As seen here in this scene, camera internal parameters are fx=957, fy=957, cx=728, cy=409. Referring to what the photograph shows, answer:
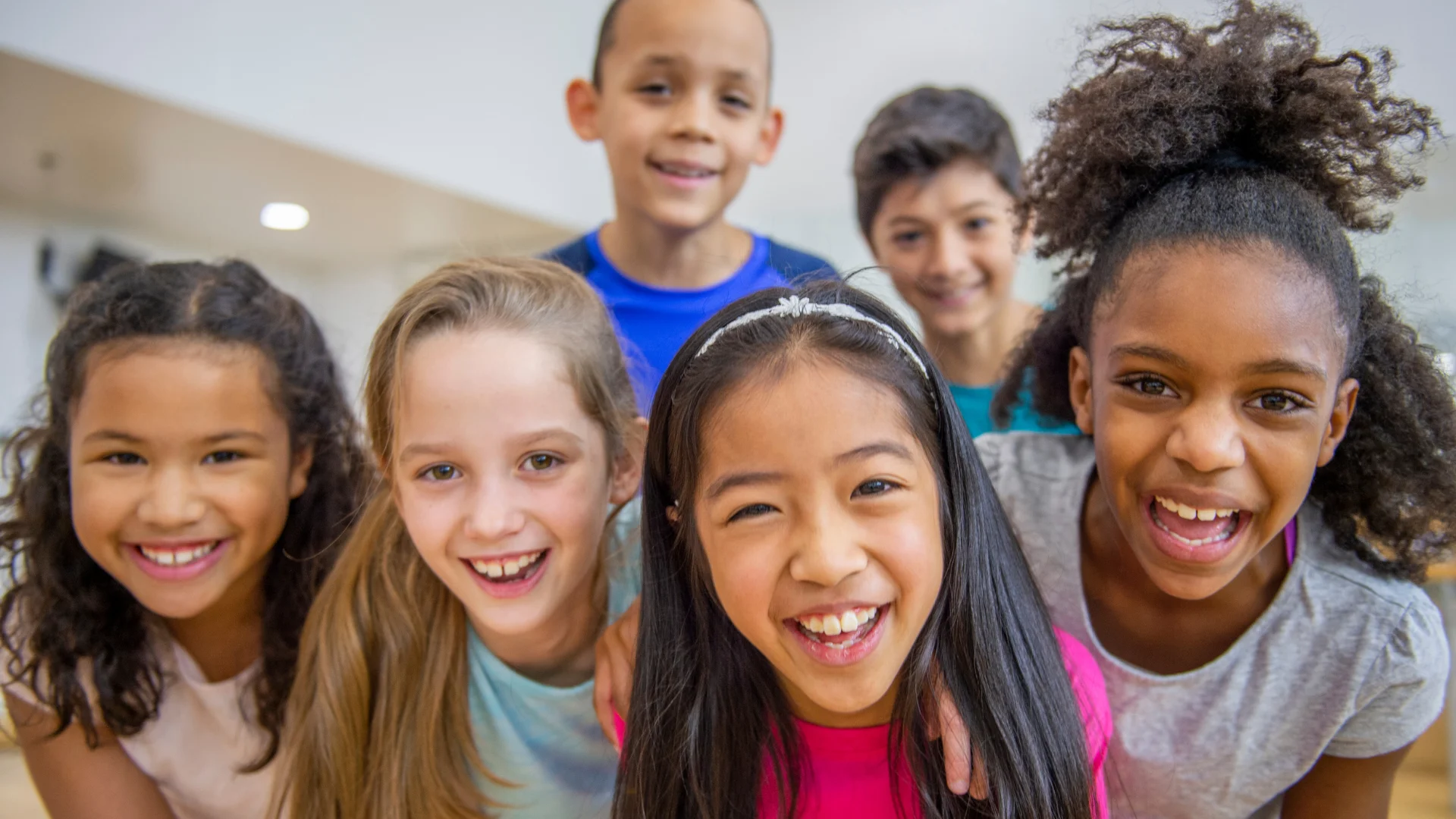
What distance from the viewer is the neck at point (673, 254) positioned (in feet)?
6.58

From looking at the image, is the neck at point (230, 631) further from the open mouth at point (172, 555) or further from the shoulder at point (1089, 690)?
the shoulder at point (1089, 690)

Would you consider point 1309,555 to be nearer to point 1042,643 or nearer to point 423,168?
point 1042,643

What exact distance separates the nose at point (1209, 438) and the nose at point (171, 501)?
4.43 ft

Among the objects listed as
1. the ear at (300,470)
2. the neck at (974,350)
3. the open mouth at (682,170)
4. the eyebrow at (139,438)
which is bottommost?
the ear at (300,470)

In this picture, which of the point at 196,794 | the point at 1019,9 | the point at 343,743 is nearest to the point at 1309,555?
the point at 343,743

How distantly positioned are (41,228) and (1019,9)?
3.80m

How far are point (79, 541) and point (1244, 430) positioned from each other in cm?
173

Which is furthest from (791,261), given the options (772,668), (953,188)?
(772,668)

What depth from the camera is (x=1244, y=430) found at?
1.12 m

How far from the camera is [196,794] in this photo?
1.58 metres

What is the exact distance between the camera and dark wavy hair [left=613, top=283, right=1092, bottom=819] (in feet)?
3.62

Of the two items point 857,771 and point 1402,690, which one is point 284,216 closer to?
point 857,771

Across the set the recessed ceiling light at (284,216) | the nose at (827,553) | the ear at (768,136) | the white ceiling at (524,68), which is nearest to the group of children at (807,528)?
the nose at (827,553)

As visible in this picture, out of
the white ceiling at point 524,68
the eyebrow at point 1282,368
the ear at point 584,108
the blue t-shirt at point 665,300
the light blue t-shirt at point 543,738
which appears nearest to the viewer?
the eyebrow at point 1282,368
